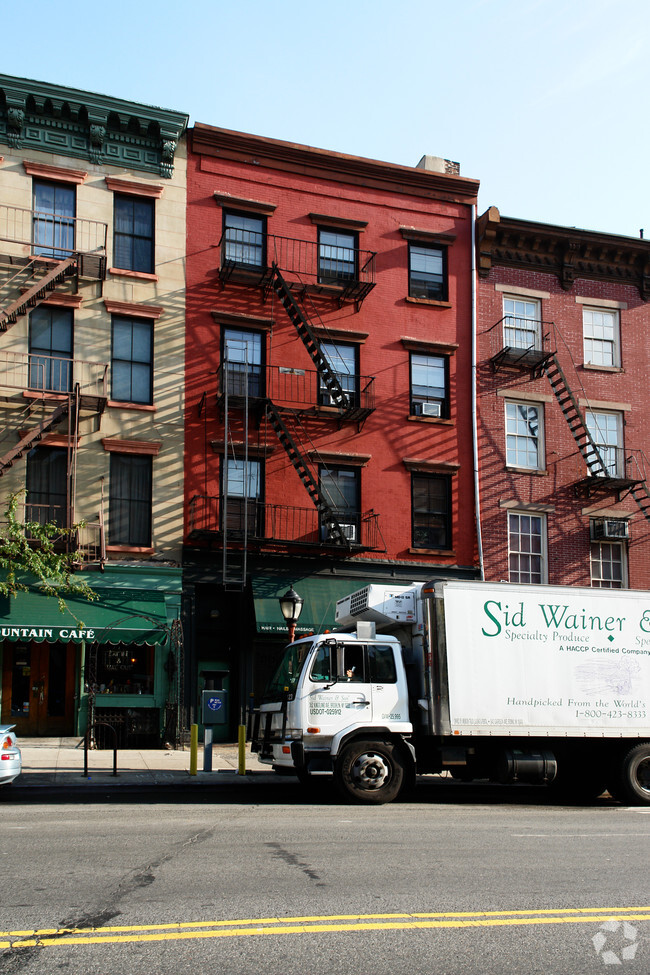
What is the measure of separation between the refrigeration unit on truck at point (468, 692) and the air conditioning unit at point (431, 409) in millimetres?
10970

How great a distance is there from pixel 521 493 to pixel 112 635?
11.6 m

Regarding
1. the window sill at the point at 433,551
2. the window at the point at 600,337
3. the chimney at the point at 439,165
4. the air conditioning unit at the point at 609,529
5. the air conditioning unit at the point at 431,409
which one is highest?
the chimney at the point at 439,165

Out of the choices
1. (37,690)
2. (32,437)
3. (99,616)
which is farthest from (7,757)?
(32,437)

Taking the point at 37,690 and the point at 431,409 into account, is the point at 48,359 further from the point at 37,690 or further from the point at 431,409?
the point at 431,409

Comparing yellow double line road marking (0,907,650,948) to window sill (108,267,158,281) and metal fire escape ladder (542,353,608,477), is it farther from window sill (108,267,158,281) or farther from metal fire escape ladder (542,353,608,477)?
metal fire escape ladder (542,353,608,477)

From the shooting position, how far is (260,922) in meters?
6.07

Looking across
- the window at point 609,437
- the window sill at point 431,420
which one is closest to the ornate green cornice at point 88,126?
the window sill at point 431,420

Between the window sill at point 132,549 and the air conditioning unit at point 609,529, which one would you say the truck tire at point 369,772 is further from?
the air conditioning unit at point 609,529

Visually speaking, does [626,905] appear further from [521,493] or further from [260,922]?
[521,493]

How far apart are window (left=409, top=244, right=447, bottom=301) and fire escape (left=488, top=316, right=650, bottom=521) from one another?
1.89m

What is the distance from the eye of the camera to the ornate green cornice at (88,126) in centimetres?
2170

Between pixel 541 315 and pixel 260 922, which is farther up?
pixel 541 315

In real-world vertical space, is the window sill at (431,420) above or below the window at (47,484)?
above

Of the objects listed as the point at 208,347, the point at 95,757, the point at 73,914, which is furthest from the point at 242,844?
the point at 208,347
